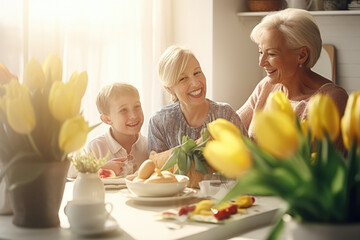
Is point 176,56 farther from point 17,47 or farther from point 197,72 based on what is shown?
point 17,47

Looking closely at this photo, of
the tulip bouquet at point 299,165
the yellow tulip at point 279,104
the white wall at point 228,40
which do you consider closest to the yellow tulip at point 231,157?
the tulip bouquet at point 299,165

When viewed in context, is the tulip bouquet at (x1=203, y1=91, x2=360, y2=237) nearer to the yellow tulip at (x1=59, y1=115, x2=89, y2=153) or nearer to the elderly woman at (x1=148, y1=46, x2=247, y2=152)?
the yellow tulip at (x1=59, y1=115, x2=89, y2=153)

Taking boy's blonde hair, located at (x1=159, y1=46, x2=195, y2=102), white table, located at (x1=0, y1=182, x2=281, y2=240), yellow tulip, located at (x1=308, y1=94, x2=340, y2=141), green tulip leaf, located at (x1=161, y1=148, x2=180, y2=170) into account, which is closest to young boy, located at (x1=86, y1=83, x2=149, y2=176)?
boy's blonde hair, located at (x1=159, y1=46, x2=195, y2=102)

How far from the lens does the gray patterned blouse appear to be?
2.80 metres

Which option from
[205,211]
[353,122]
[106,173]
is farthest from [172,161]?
[353,122]

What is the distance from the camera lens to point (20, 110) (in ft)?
4.67

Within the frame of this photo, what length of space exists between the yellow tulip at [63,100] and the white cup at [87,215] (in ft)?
0.75

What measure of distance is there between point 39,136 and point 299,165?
838 mm

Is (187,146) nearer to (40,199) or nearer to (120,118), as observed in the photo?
(40,199)

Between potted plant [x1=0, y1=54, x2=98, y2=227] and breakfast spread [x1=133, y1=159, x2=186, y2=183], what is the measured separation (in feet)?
1.27

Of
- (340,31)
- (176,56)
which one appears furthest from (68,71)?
(340,31)

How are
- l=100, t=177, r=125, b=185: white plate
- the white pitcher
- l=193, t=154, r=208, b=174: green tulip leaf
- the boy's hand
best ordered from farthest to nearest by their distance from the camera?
the white pitcher → the boy's hand → l=100, t=177, r=125, b=185: white plate → l=193, t=154, r=208, b=174: green tulip leaf

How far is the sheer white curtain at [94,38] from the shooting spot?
3.38 meters

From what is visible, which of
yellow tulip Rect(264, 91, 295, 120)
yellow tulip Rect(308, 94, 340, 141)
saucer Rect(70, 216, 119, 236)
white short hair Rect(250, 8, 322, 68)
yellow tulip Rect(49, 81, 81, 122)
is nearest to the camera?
yellow tulip Rect(308, 94, 340, 141)
